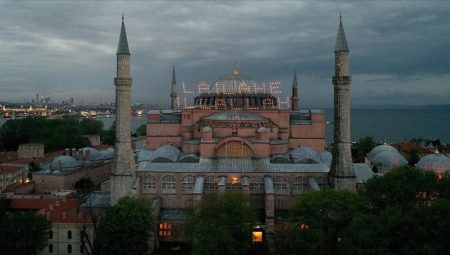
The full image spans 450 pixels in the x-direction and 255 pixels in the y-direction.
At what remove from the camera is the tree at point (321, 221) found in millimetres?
22562

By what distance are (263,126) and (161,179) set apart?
35.5 ft

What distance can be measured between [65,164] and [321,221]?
28.8 meters

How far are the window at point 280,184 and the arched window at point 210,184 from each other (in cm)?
438

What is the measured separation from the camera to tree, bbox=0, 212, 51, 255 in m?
25.0

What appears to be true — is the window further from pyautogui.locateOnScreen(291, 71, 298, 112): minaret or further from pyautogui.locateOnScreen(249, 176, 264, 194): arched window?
pyautogui.locateOnScreen(291, 71, 298, 112): minaret

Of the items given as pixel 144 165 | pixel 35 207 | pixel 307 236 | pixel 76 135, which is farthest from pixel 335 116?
pixel 76 135

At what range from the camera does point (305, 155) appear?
3641cm

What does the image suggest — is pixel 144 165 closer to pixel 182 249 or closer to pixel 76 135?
pixel 182 249

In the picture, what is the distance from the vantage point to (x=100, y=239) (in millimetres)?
25688

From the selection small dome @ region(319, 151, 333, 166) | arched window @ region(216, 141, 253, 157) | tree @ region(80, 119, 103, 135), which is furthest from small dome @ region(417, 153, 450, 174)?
tree @ region(80, 119, 103, 135)

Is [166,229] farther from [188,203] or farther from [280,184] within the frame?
[280,184]

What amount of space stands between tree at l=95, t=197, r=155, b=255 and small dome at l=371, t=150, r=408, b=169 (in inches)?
956

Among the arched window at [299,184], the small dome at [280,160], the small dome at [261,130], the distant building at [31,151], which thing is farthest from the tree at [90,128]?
the arched window at [299,184]

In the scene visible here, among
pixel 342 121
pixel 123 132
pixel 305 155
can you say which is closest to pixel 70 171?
pixel 123 132
